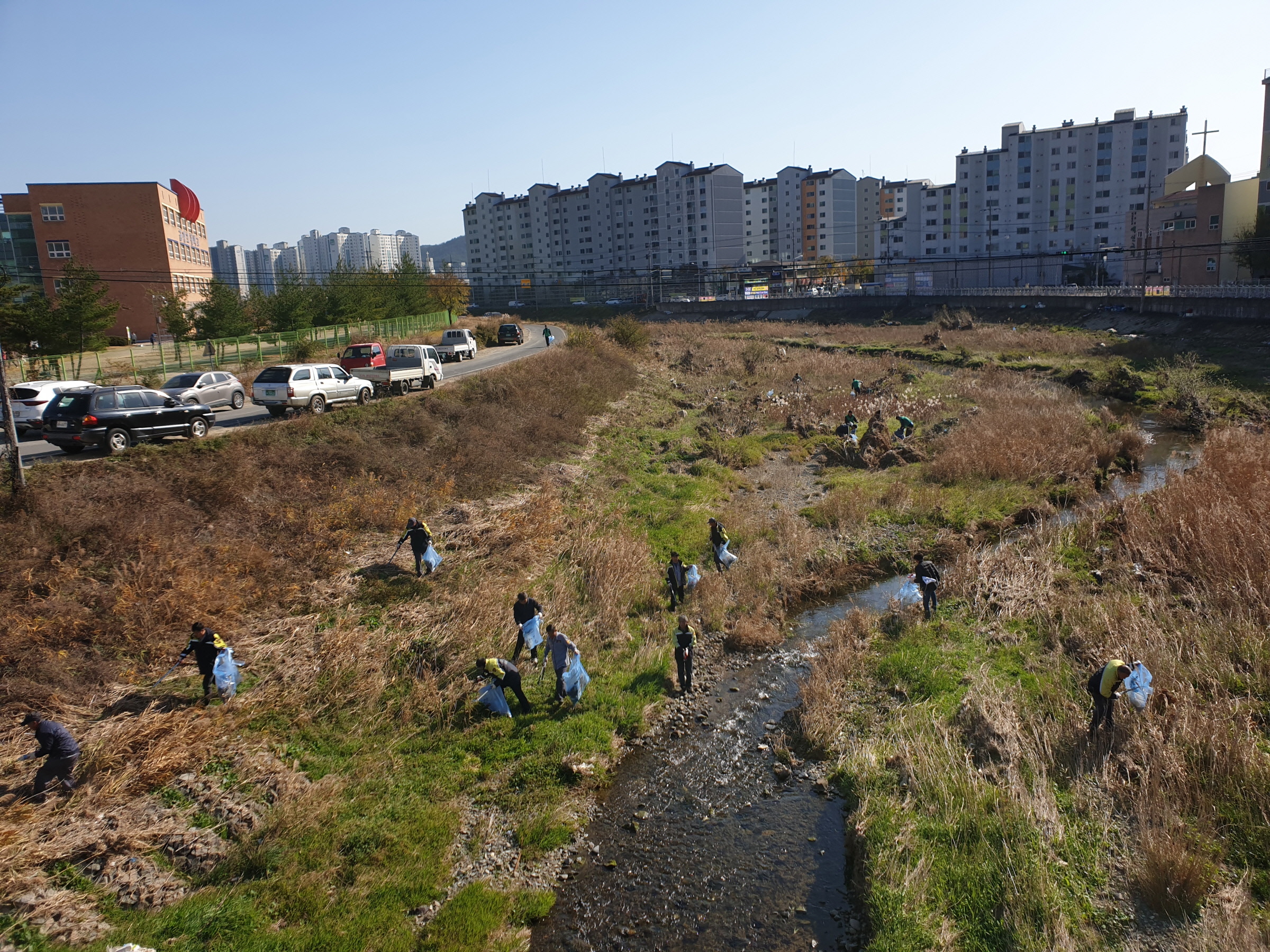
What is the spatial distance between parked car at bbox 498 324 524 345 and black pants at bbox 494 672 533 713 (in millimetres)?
49814

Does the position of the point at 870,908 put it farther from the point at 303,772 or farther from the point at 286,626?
the point at 286,626

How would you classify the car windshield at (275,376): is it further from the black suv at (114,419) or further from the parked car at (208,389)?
the black suv at (114,419)

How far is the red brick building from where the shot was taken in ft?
224

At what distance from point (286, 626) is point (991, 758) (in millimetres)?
12636

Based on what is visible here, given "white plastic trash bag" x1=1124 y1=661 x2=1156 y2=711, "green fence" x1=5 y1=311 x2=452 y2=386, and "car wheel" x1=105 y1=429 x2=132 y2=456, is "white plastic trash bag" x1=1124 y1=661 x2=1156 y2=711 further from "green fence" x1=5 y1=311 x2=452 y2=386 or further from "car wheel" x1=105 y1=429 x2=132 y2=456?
"green fence" x1=5 y1=311 x2=452 y2=386

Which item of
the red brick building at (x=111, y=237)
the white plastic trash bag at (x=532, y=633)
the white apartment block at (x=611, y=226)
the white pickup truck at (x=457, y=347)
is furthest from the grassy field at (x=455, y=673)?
the white apartment block at (x=611, y=226)

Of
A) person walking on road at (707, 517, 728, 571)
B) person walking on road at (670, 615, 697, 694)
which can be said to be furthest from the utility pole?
person walking on road at (707, 517, 728, 571)

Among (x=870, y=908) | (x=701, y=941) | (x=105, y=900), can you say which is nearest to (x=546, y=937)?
(x=701, y=941)

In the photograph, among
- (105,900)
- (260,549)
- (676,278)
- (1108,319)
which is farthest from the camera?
(676,278)

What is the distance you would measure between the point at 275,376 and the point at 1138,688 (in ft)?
85.5

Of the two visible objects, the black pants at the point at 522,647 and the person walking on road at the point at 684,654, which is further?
the black pants at the point at 522,647

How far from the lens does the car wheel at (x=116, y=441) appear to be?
20.2 m

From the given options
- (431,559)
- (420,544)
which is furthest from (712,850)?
(420,544)

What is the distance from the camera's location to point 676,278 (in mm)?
133125
